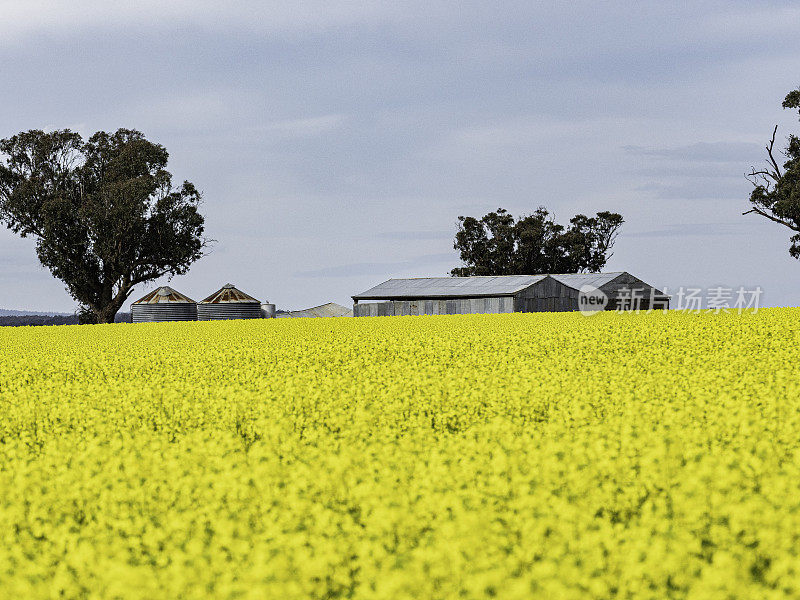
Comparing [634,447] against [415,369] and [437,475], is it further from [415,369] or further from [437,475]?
[415,369]

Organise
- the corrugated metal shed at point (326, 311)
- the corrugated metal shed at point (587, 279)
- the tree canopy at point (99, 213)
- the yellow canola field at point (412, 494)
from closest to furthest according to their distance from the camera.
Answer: the yellow canola field at point (412, 494), the tree canopy at point (99, 213), the corrugated metal shed at point (587, 279), the corrugated metal shed at point (326, 311)

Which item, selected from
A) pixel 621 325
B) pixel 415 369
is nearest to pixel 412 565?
pixel 415 369

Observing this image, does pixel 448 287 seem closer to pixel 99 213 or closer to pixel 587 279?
pixel 587 279

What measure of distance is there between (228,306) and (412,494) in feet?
165

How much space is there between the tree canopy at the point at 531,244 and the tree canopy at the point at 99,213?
31.9m

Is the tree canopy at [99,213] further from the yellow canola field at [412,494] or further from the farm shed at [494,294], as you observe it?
the yellow canola field at [412,494]

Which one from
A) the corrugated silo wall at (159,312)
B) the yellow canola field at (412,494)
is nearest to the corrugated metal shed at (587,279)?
the corrugated silo wall at (159,312)

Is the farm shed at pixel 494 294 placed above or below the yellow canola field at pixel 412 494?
above

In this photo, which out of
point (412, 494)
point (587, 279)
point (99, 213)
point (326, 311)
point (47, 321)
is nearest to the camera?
point (412, 494)

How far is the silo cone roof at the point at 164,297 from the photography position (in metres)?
54.1

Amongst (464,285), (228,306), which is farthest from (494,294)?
(228,306)

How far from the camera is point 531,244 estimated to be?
7762 cm

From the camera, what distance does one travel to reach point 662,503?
554cm

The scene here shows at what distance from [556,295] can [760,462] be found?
177 feet
